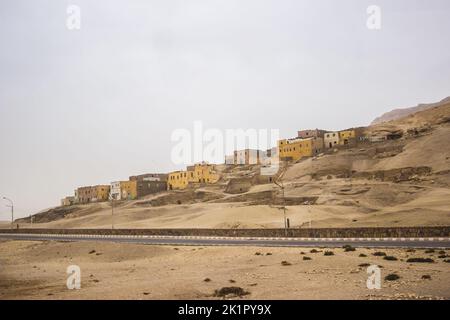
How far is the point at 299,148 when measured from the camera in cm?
10800

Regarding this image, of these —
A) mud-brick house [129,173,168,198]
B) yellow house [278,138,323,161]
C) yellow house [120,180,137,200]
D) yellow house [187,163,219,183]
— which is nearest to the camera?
yellow house [278,138,323,161]

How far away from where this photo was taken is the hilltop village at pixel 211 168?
349ft

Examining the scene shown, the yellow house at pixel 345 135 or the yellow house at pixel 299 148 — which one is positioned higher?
the yellow house at pixel 345 135

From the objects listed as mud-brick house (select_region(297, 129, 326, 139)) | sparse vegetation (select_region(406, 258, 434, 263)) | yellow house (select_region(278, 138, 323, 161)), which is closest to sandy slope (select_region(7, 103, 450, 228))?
yellow house (select_region(278, 138, 323, 161))

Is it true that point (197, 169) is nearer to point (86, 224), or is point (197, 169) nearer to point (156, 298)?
point (86, 224)

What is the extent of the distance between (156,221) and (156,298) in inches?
2702

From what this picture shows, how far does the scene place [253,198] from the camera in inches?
3428

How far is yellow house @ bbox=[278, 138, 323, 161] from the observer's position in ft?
348

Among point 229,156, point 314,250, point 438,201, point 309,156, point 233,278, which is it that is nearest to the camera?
point 233,278

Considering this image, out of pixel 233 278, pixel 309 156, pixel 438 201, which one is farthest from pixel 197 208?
pixel 233 278

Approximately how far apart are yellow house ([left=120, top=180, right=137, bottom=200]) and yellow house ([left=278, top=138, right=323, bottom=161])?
41166 mm

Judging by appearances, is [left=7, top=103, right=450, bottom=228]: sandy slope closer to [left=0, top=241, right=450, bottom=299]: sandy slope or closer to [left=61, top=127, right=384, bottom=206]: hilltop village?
[left=61, top=127, right=384, bottom=206]: hilltop village

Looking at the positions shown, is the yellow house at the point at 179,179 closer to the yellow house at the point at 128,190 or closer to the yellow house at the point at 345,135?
the yellow house at the point at 128,190

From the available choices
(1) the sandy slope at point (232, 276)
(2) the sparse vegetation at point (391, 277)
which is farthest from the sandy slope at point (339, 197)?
(2) the sparse vegetation at point (391, 277)
